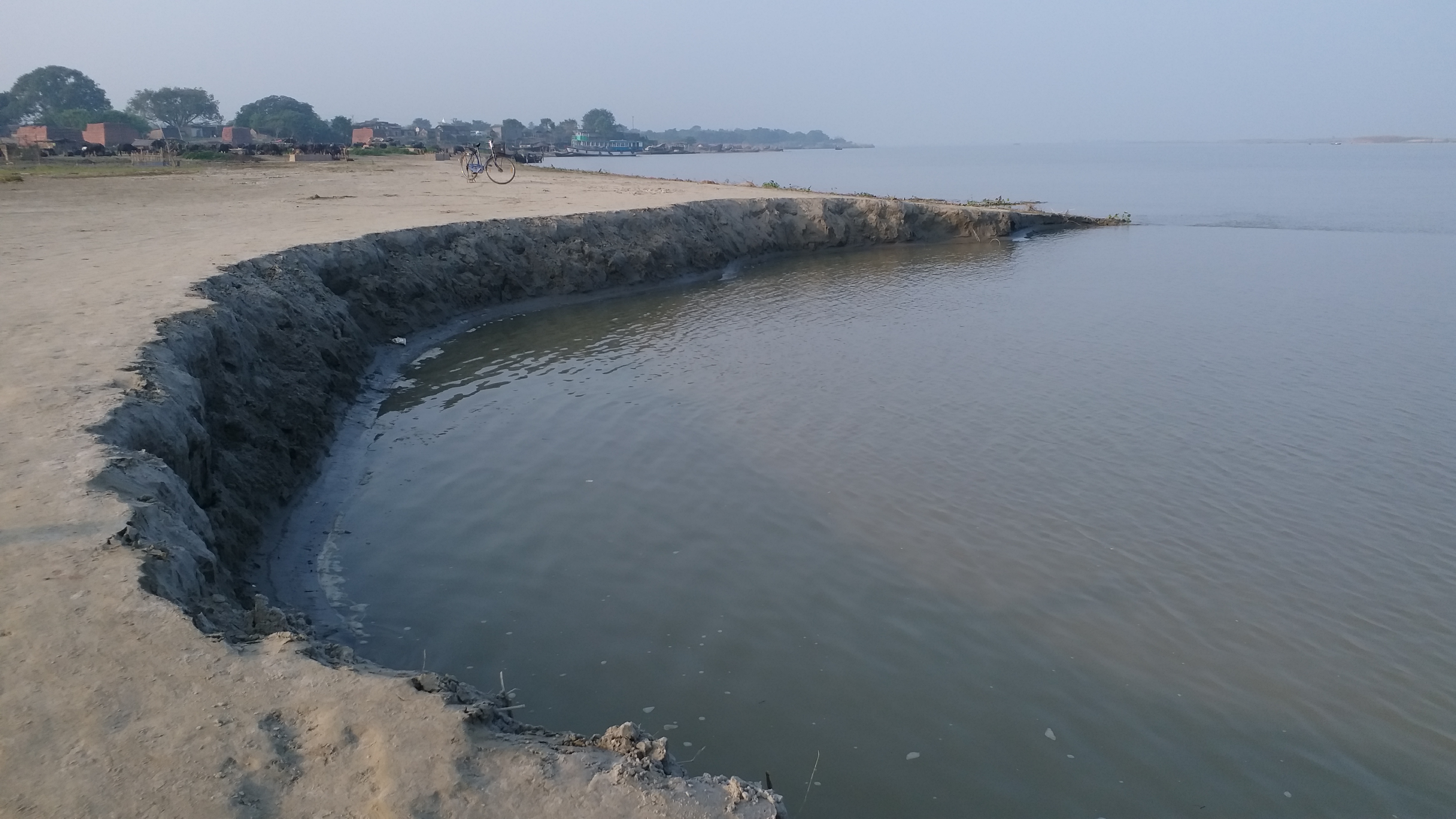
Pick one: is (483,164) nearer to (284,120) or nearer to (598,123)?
(284,120)

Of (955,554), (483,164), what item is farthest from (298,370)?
(483,164)

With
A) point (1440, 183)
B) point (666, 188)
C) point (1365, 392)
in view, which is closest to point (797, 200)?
point (666, 188)

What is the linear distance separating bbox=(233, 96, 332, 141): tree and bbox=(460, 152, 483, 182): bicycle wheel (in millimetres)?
64314

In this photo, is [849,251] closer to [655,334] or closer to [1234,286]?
[1234,286]

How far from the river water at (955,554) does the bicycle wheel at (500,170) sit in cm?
1700

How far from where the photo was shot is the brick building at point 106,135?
52.6 m

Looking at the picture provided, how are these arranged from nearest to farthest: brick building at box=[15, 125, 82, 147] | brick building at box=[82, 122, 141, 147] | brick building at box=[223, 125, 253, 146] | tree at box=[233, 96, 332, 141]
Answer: brick building at box=[15, 125, 82, 147] < brick building at box=[82, 122, 141, 147] < brick building at box=[223, 125, 253, 146] < tree at box=[233, 96, 332, 141]

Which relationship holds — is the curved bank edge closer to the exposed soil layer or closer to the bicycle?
the exposed soil layer

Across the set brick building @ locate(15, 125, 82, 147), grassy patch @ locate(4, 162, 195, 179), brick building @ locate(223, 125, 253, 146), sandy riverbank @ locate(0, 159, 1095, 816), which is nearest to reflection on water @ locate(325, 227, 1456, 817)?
sandy riverbank @ locate(0, 159, 1095, 816)

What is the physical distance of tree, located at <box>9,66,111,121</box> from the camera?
263 feet

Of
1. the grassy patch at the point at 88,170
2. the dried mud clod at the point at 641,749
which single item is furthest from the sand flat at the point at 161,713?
the grassy patch at the point at 88,170

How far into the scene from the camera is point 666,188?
31438 mm

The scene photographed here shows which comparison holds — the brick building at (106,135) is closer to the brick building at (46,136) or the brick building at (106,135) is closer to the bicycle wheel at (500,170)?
the brick building at (46,136)

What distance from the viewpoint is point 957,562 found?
7883 millimetres
